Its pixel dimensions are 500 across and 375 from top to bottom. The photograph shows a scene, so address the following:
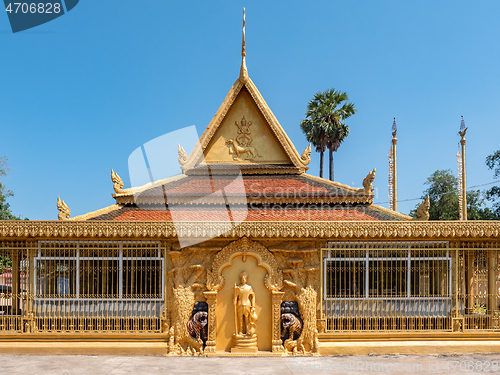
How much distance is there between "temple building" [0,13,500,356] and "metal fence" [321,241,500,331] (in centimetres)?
3

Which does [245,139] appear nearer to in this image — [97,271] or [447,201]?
[97,271]

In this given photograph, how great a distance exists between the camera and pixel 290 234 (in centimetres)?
1005

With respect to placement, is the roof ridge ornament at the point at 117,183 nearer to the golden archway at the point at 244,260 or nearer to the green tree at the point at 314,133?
the golden archway at the point at 244,260

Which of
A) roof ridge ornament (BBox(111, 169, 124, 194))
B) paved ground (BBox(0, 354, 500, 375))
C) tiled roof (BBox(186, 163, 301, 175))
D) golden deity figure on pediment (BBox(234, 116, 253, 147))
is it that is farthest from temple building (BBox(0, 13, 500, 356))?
golden deity figure on pediment (BBox(234, 116, 253, 147))

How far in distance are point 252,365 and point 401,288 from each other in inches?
172

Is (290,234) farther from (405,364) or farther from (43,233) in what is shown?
(43,233)

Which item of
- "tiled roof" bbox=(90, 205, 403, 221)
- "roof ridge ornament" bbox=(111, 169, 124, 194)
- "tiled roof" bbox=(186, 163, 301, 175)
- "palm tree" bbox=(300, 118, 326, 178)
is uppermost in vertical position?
"palm tree" bbox=(300, 118, 326, 178)

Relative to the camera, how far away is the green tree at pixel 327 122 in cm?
3150

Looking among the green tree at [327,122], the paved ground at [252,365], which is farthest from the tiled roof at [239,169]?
the green tree at [327,122]

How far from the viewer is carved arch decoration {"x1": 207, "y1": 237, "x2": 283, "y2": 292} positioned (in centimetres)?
1037

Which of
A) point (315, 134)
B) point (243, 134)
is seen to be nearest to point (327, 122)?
point (315, 134)

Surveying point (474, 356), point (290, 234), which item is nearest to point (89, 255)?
point (290, 234)

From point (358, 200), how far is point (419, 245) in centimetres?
285

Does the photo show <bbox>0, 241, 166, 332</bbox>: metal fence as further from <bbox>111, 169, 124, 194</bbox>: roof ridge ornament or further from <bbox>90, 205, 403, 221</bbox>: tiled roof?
<bbox>111, 169, 124, 194</bbox>: roof ridge ornament
